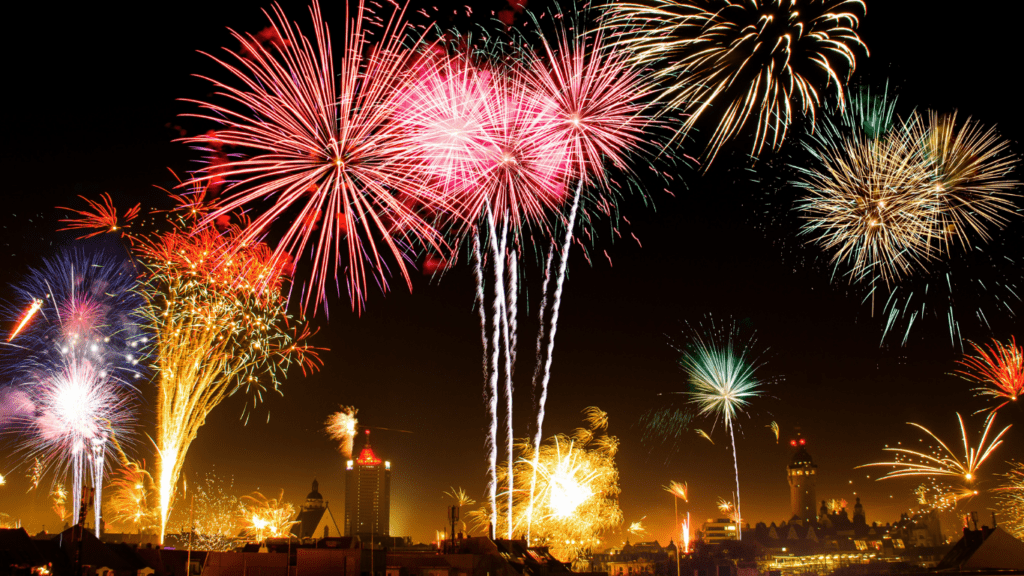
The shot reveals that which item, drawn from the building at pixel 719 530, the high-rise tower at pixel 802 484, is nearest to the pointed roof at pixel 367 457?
the building at pixel 719 530

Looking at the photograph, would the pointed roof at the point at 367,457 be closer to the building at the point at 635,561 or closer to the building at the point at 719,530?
the building at the point at 635,561

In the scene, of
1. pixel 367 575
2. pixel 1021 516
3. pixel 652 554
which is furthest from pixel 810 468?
pixel 367 575

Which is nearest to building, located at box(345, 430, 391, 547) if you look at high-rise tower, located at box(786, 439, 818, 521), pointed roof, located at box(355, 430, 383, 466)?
pointed roof, located at box(355, 430, 383, 466)

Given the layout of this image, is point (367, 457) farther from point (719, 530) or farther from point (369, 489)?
point (719, 530)

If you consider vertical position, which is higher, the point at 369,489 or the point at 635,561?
the point at 369,489

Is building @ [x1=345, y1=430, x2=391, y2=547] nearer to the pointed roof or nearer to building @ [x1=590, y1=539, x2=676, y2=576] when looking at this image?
the pointed roof

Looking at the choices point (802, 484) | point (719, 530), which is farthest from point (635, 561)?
point (802, 484)

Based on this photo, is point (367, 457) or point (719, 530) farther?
point (719, 530)
